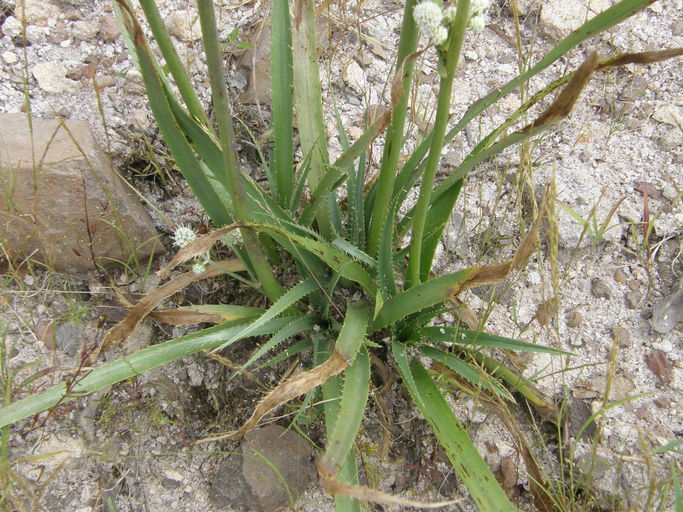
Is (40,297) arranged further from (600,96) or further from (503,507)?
(600,96)

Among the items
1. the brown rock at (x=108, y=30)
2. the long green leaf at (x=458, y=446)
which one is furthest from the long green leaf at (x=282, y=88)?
the brown rock at (x=108, y=30)

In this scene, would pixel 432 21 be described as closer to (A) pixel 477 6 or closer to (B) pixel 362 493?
(A) pixel 477 6

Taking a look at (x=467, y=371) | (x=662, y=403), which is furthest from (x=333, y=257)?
(x=662, y=403)

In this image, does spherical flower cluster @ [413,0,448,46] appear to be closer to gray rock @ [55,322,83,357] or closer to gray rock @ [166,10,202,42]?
gray rock @ [55,322,83,357]

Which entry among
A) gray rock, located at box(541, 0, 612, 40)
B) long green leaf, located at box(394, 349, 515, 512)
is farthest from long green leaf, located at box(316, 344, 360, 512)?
gray rock, located at box(541, 0, 612, 40)

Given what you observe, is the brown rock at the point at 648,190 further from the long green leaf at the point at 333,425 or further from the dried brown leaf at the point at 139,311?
the dried brown leaf at the point at 139,311
